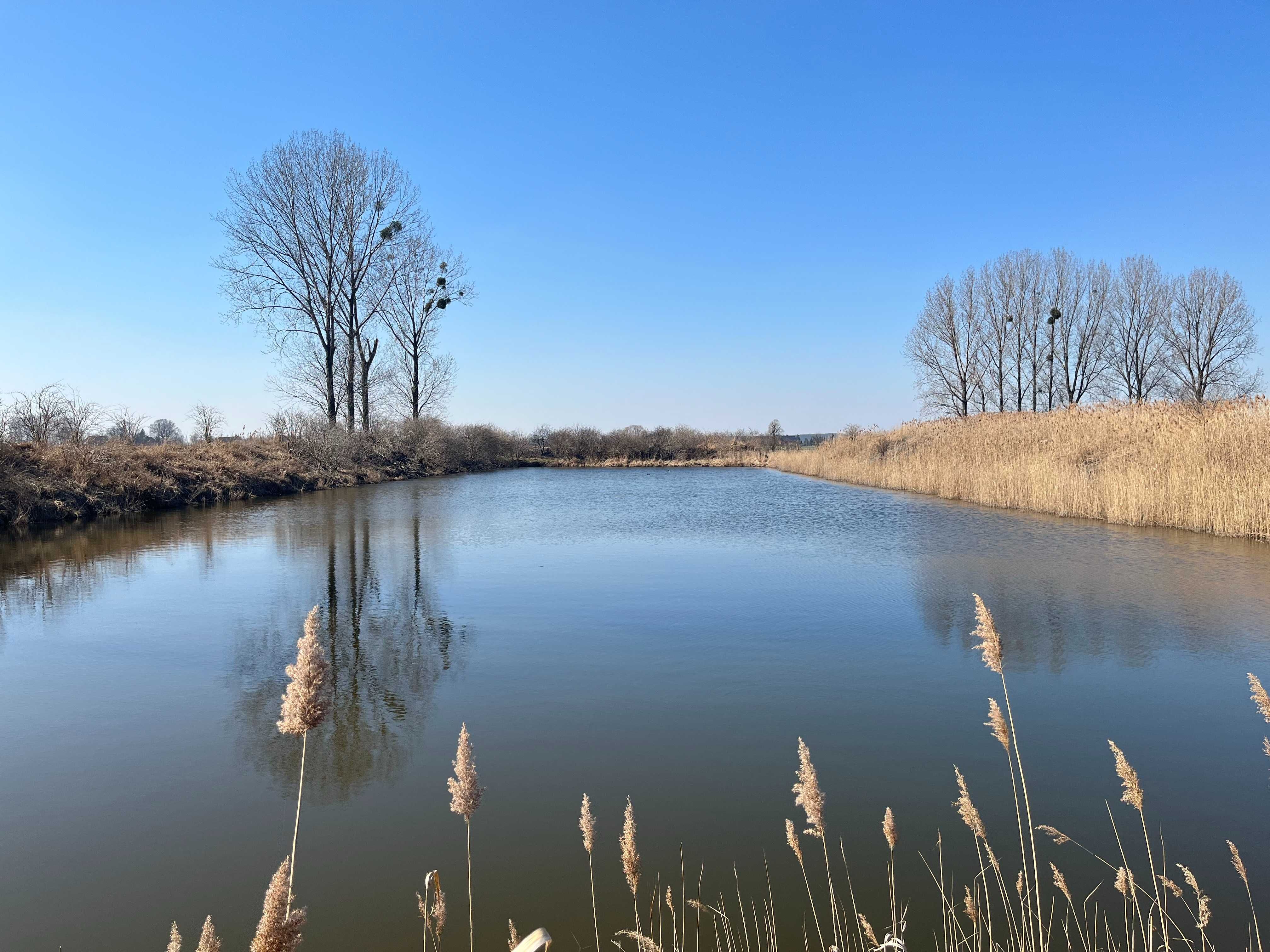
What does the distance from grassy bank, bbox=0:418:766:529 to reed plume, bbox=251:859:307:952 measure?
52.4 ft

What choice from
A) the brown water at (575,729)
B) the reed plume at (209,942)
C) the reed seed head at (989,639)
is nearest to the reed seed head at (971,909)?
the brown water at (575,729)

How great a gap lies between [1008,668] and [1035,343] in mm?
37729

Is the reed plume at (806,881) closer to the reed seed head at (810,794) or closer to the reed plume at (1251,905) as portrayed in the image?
the reed seed head at (810,794)

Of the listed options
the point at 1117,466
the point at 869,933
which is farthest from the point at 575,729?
the point at 1117,466

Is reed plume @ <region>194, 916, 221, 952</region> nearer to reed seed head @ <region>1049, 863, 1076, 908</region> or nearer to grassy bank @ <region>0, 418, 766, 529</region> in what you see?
reed seed head @ <region>1049, 863, 1076, 908</region>

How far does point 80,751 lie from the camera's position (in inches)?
157

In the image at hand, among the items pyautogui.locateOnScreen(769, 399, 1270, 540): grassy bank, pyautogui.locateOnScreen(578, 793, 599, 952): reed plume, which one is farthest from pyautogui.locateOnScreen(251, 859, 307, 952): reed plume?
pyautogui.locateOnScreen(769, 399, 1270, 540): grassy bank

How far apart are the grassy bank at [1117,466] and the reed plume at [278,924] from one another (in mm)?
13679

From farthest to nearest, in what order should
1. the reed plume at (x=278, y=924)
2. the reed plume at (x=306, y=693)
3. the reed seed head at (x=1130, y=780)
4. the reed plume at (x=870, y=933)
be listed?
the reed plume at (x=870, y=933)
the reed seed head at (x=1130, y=780)
the reed plume at (x=306, y=693)
the reed plume at (x=278, y=924)

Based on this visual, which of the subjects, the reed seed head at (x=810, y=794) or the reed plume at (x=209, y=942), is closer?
the reed plume at (x=209, y=942)

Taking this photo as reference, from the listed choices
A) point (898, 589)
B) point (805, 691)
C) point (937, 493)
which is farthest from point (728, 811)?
point (937, 493)

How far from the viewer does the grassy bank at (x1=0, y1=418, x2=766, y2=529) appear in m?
14.9

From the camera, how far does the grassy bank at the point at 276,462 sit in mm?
14875

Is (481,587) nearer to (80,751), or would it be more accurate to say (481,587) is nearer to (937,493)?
(80,751)
